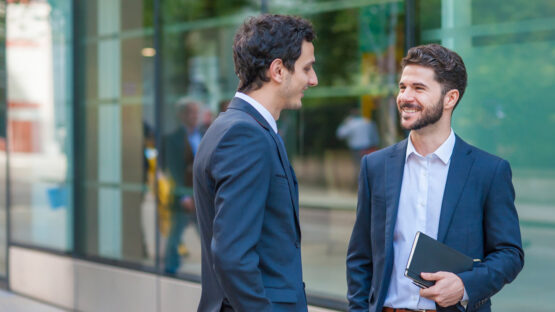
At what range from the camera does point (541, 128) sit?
4.46 meters

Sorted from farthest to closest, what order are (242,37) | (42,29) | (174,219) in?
(42,29) → (174,219) → (242,37)

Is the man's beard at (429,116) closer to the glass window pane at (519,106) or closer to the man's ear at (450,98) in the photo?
the man's ear at (450,98)

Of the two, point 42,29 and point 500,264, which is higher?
point 42,29

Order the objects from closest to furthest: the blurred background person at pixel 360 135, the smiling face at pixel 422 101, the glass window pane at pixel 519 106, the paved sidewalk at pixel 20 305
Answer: the smiling face at pixel 422 101 < the glass window pane at pixel 519 106 < the paved sidewalk at pixel 20 305 < the blurred background person at pixel 360 135

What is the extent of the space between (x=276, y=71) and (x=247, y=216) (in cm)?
50

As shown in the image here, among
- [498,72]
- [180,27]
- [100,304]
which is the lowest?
[100,304]

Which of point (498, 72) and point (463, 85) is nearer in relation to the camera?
point (463, 85)

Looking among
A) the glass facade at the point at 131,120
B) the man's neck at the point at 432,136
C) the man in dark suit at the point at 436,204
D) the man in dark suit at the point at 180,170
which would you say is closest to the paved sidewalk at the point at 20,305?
the glass facade at the point at 131,120

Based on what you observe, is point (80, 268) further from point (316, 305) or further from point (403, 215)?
point (403, 215)

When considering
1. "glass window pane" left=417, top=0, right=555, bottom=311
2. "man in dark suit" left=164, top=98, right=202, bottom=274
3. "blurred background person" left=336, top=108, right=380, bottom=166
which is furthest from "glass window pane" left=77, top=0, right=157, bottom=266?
"blurred background person" left=336, top=108, right=380, bottom=166

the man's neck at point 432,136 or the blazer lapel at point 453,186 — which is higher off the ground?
the man's neck at point 432,136

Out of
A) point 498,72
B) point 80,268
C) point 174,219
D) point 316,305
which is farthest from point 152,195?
point 498,72

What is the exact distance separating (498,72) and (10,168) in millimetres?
6680

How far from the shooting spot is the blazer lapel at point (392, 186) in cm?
280
